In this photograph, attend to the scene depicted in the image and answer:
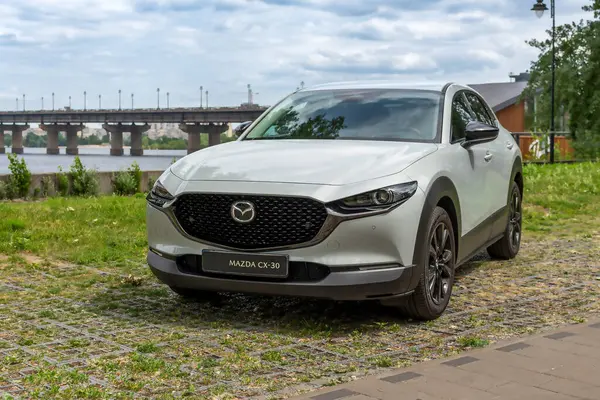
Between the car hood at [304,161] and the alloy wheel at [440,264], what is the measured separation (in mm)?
576

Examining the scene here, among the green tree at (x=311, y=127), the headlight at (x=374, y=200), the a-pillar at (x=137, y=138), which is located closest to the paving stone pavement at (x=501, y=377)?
the headlight at (x=374, y=200)

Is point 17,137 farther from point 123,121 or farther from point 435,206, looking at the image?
point 435,206

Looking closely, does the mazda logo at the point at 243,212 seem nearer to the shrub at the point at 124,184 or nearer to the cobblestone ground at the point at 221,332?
the cobblestone ground at the point at 221,332

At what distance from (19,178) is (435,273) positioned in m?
12.3

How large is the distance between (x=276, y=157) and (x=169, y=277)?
1.09m

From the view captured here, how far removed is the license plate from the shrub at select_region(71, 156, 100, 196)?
38.0 ft

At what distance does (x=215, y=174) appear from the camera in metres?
5.80

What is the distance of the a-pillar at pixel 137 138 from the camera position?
83875mm

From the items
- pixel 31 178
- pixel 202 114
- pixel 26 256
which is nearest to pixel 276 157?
pixel 26 256

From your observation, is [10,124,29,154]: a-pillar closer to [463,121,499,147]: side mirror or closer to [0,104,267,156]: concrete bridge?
[0,104,267,156]: concrete bridge

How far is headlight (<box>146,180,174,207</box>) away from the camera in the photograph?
590 cm

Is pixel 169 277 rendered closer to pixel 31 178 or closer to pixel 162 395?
pixel 162 395

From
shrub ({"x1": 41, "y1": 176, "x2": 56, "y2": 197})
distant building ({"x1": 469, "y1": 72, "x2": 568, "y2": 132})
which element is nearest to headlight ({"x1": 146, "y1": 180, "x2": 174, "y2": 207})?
shrub ({"x1": 41, "y1": 176, "x2": 56, "y2": 197})

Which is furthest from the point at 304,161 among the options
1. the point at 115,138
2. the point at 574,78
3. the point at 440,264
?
the point at 115,138
